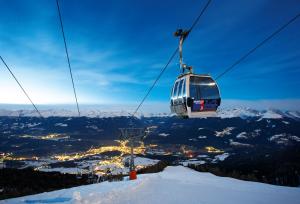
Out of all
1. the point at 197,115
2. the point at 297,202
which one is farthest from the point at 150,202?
the point at 297,202

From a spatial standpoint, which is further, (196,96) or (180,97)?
(180,97)

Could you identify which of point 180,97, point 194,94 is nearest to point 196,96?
point 194,94

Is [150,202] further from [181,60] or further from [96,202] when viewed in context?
[181,60]

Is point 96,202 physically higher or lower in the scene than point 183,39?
lower

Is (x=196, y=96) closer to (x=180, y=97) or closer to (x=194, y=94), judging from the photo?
(x=194, y=94)

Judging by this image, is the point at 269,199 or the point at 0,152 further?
the point at 0,152

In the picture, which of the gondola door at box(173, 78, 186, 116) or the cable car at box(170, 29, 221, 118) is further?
the gondola door at box(173, 78, 186, 116)

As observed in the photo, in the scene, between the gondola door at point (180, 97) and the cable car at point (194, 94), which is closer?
the cable car at point (194, 94)
